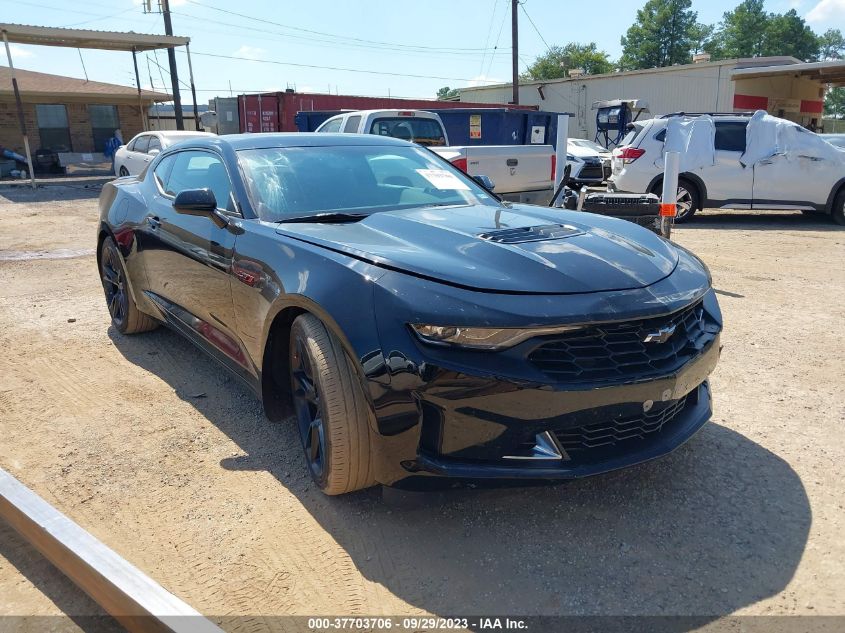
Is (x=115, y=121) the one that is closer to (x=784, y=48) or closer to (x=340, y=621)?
(x=340, y=621)

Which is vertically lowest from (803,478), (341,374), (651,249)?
(803,478)

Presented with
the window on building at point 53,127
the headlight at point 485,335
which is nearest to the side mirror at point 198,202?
the headlight at point 485,335

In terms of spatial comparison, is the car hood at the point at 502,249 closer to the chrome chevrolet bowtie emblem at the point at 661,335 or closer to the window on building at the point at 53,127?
the chrome chevrolet bowtie emblem at the point at 661,335

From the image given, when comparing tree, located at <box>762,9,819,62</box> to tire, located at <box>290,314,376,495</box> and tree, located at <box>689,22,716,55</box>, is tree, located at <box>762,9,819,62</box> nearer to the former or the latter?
tree, located at <box>689,22,716,55</box>

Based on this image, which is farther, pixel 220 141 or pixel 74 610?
pixel 220 141

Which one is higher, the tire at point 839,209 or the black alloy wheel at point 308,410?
the black alloy wheel at point 308,410

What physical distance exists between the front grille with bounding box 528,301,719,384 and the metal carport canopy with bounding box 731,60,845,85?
25406 mm

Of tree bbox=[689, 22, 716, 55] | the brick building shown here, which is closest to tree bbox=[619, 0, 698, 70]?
tree bbox=[689, 22, 716, 55]

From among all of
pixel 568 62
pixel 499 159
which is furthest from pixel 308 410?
pixel 568 62

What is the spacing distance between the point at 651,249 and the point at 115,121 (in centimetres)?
3101

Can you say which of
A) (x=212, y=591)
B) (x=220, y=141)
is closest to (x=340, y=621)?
(x=212, y=591)

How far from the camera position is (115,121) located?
29375 millimetres

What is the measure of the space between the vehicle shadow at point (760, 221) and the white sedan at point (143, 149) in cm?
988

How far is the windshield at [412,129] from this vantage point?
9305 millimetres
